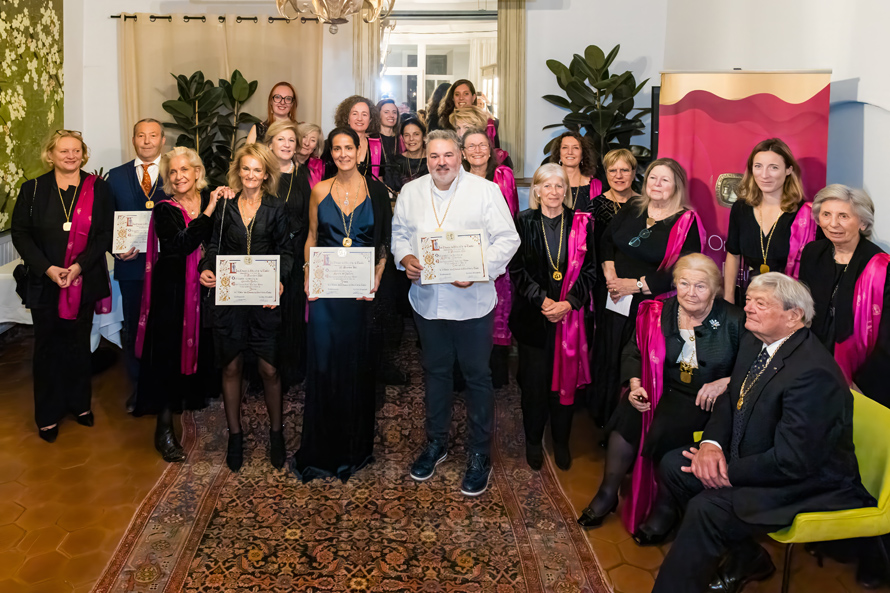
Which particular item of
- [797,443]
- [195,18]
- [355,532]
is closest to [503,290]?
[355,532]

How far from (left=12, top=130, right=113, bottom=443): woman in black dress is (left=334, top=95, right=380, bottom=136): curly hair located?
158cm

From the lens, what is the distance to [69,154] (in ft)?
12.7

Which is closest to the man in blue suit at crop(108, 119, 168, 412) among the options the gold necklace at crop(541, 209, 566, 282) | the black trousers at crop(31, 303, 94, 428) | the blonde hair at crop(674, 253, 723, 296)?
the black trousers at crop(31, 303, 94, 428)

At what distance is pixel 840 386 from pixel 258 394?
133 inches

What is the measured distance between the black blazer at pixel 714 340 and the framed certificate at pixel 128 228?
2805mm

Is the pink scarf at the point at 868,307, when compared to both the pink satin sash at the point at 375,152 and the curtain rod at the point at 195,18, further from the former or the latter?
the curtain rod at the point at 195,18

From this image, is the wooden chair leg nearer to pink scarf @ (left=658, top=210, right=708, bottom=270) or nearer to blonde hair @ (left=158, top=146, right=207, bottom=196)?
pink scarf @ (left=658, top=210, right=708, bottom=270)

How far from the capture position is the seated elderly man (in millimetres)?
2355

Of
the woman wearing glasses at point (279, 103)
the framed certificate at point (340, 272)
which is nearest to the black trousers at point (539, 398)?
the framed certificate at point (340, 272)

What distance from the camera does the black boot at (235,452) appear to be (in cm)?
370

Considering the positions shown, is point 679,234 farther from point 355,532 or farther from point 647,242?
point 355,532

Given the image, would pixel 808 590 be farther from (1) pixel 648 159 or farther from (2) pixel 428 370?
(1) pixel 648 159

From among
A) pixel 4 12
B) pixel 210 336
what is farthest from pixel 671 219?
pixel 4 12

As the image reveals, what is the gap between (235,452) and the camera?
12.1 ft
